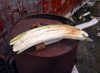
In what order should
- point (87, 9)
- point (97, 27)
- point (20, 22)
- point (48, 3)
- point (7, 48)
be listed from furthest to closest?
point (87, 9) → point (97, 27) → point (48, 3) → point (7, 48) → point (20, 22)

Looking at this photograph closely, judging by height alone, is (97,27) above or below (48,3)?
below

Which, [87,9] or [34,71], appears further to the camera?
[87,9]

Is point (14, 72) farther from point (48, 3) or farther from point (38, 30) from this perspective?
point (48, 3)

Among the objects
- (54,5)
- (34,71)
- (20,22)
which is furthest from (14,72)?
(54,5)

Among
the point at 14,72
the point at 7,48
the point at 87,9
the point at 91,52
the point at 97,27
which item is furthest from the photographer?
the point at 87,9

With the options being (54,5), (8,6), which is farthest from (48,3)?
(8,6)

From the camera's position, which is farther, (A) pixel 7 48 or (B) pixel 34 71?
(A) pixel 7 48

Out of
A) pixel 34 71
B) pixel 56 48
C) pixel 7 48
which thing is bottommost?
pixel 7 48

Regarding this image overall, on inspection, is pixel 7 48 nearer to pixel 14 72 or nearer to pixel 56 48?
pixel 14 72

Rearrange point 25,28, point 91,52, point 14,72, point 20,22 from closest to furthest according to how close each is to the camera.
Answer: point 25,28 < point 20,22 < point 14,72 < point 91,52
